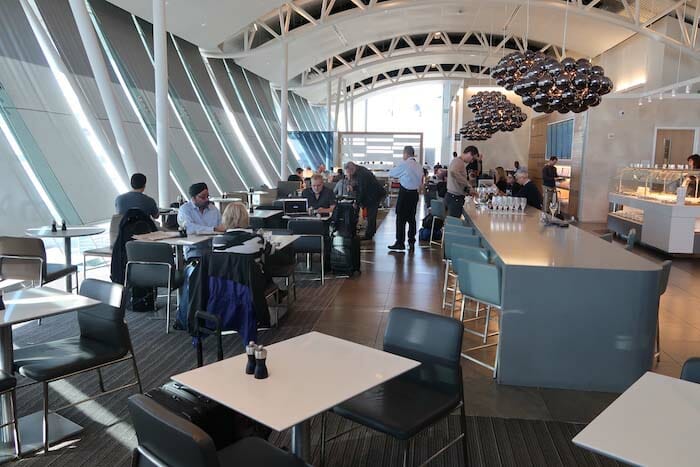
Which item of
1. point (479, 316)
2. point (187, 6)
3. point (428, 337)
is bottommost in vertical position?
point (479, 316)

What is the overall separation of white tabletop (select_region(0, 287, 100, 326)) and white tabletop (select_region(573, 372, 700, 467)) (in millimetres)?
2514

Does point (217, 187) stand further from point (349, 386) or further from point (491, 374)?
point (349, 386)

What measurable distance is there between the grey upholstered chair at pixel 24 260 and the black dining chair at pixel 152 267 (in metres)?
0.72

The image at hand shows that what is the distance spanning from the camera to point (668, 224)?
8.51 meters

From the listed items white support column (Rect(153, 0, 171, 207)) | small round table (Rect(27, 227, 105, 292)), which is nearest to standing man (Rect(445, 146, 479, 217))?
white support column (Rect(153, 0, 171, 207))

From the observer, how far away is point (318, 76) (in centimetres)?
2259

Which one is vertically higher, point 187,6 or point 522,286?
point 187,6

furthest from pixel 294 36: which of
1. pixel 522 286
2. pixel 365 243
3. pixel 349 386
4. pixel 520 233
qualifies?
pixel 349 386

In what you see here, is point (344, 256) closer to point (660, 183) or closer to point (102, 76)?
point (102, 76)

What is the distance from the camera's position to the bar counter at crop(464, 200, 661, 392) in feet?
11.8

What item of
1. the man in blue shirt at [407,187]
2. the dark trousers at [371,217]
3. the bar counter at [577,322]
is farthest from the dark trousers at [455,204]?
the bar counter at [577,322]

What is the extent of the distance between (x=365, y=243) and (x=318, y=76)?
14.5 meters

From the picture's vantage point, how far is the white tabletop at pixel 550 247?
12.3 feet

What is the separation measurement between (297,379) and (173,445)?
1.77ft
